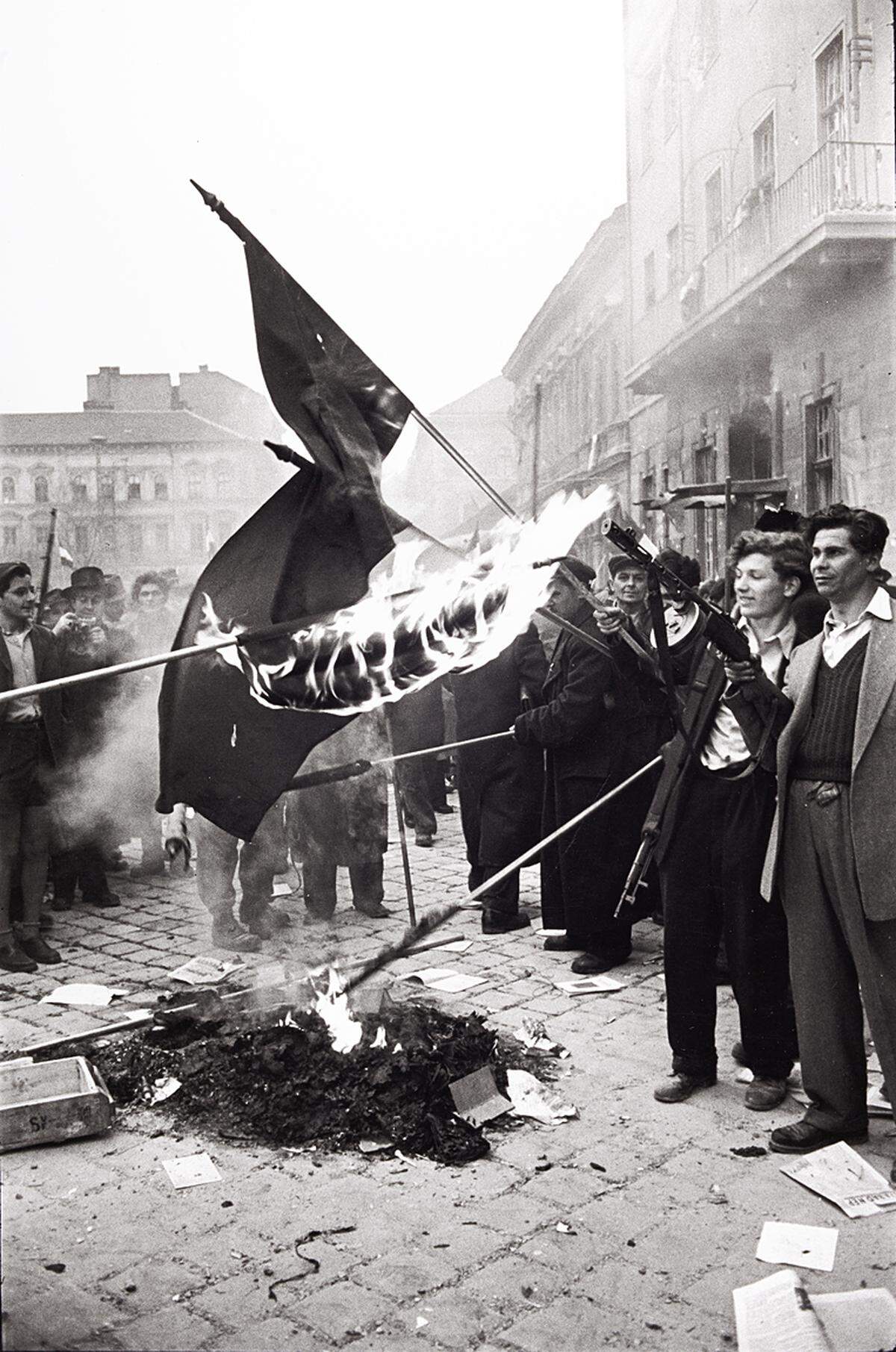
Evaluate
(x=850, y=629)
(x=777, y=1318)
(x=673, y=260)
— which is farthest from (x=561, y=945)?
(x=673, y=260)

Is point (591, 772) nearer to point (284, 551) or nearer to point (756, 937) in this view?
point (756, 937)

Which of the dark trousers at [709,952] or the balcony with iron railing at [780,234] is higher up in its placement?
the balcony with iron railing at [780,234]

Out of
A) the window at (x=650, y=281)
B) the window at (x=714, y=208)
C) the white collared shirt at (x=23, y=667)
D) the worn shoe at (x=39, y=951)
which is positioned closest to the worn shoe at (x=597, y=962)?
the worn shoe at (x=39, y=951)

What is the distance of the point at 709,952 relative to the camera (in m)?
4.69

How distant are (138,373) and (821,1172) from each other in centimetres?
426

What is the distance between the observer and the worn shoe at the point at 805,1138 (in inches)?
163

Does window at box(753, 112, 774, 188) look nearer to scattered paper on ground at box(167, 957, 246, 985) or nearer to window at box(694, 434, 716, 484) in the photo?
window at box(694, 434, 716, 484)

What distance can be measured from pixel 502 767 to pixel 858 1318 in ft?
14.6

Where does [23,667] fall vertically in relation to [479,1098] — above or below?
above

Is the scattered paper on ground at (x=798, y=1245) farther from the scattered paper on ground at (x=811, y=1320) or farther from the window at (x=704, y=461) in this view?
the window at (x=704, y=461)

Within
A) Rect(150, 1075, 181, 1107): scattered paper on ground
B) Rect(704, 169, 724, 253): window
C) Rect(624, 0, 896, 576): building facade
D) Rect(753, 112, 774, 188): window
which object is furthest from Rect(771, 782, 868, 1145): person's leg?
Rect(753, 112, 774, 188): window

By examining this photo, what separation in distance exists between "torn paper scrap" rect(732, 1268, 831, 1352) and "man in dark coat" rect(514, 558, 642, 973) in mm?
3145

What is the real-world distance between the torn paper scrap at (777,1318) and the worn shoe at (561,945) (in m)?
3.46

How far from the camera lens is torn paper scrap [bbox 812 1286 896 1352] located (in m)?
2.97
